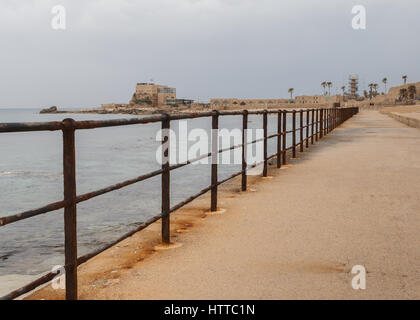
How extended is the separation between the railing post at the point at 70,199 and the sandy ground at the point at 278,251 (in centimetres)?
33

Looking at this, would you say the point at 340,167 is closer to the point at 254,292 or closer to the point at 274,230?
the point at 274,230

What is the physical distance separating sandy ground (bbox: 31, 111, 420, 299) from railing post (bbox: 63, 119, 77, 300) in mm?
329

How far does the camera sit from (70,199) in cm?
319

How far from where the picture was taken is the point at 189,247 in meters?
4.82

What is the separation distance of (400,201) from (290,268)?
11.7 feet

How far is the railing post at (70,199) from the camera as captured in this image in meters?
3.14

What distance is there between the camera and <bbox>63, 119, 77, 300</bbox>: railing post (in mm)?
3137

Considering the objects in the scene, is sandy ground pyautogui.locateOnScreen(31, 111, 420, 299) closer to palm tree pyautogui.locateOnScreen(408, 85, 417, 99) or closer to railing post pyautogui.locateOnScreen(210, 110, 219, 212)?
railing post pyautogui.locateOnScreen(210, 110, 219, 212)

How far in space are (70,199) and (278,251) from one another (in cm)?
223

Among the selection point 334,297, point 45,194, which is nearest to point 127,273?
point 334,297

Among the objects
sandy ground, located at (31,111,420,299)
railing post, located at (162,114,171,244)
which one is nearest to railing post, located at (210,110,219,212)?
sandy ground, located at (31,111,420,299)

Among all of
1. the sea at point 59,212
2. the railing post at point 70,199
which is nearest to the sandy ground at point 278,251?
the railing post at point 70,199

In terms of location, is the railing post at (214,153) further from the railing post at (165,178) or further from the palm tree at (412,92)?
the palm tree at (412,92)
